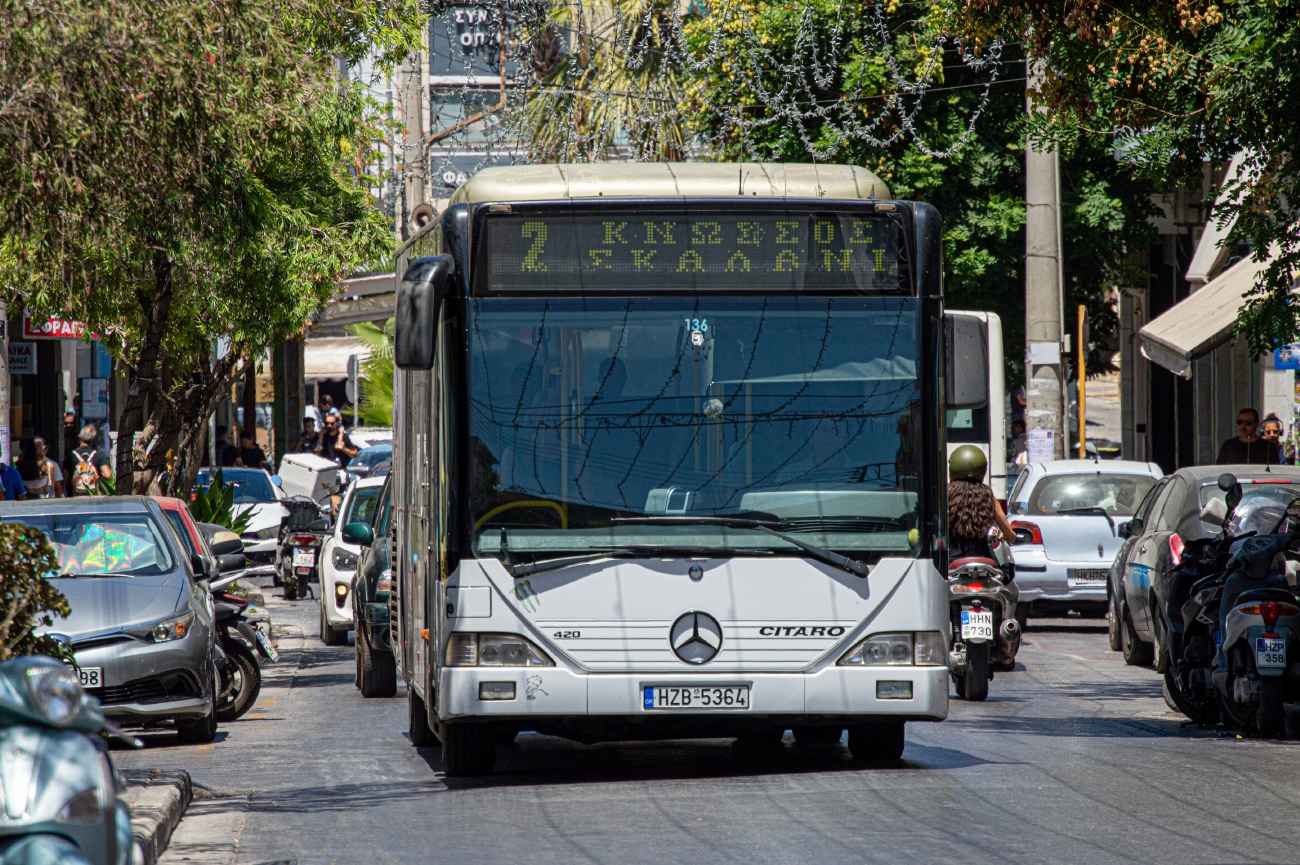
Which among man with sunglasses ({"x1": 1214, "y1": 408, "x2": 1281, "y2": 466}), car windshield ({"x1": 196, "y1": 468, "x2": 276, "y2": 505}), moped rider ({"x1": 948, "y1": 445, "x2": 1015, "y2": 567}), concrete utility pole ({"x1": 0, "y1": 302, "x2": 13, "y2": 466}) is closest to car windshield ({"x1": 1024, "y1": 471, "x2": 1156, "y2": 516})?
man with sunglasses ({"x1": 1214, "y1": 408, "x2": 1281, "y2": 466})

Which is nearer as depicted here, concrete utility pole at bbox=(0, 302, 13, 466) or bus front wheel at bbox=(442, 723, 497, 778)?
bus front wheel at bbox=(442, 723, 497, 778)

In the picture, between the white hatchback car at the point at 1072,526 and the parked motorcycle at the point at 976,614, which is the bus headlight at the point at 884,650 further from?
the white hatchback car at the point at 1072,526

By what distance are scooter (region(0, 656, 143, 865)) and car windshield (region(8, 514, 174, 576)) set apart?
840 centimetres

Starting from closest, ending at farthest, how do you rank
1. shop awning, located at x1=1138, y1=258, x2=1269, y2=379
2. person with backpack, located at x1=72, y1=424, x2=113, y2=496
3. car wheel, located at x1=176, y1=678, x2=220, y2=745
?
car wheel, located at x1=176, y1=678, x2=220, y2=745 < shop awning, located at x1=1138, y1=258, x2=1269, y2=379 < person with backpack, located at x1=72, y1=424, x2=113, y2=496

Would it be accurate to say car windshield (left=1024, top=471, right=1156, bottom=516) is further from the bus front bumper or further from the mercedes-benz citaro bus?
the bus front bumper

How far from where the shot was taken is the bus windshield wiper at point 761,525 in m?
9.43

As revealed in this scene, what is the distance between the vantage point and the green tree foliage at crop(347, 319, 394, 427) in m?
47.6

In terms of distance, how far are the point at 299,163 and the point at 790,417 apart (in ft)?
25.1

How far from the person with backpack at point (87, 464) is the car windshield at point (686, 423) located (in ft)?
57.4

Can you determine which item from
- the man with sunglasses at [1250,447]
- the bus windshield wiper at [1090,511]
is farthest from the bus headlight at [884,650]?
the man with sunglasses at [1250,447]

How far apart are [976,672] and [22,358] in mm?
19748

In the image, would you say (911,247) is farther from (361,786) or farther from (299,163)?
(299,163)

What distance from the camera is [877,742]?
10547mm

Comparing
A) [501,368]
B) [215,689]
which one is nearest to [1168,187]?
[501,368]
